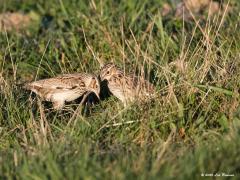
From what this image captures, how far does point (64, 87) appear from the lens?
9305 millimetres

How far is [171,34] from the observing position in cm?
1050

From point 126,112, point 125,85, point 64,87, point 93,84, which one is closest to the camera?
point 126,112

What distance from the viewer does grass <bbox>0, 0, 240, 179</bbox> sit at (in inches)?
241

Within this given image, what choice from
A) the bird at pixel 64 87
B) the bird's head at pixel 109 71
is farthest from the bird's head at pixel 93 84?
the bird's head at pixel 109 71

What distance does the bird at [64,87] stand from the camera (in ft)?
30.0

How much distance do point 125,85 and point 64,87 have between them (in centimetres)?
96

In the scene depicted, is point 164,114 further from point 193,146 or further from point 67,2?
point 67,2

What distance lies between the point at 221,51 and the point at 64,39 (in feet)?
9.13

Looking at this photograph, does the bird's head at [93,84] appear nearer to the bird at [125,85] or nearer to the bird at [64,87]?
the bird at [64,87]

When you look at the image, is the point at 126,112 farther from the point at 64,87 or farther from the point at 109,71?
the point at 64,87

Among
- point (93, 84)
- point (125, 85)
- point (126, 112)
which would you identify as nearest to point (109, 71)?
point (93, 84)

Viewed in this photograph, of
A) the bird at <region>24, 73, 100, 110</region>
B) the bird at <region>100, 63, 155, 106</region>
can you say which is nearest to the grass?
the bird at <region>100, 63, 155, 106</region>

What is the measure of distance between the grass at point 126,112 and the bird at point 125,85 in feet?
0.48

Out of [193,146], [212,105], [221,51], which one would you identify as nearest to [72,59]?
[221,51]
